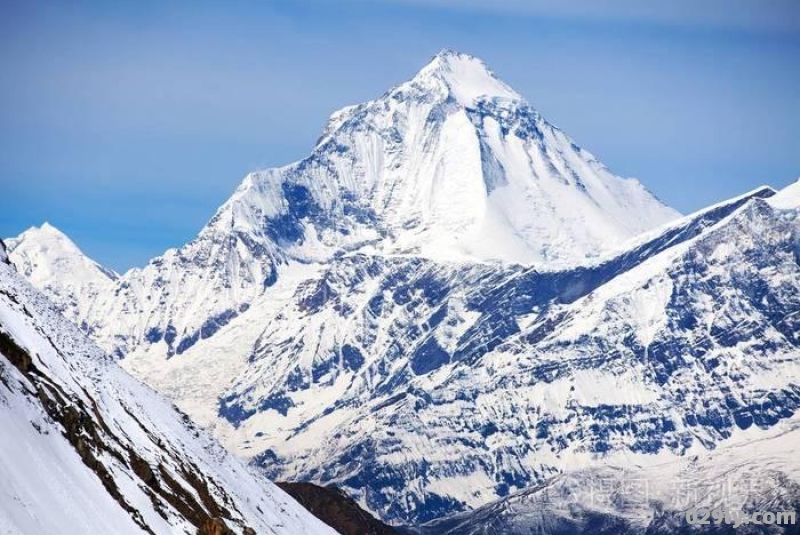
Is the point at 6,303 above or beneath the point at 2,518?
above

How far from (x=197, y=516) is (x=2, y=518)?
60.1m

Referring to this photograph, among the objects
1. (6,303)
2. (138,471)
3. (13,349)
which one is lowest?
(138,471)

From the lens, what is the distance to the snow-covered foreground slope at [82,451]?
10581 centimetres

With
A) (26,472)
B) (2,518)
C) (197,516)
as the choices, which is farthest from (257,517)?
(2,518)

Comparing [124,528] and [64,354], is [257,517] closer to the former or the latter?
[64,354]

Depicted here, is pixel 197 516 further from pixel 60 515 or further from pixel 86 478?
pixel 60 515

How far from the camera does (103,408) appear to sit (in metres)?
152

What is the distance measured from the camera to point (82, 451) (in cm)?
12312

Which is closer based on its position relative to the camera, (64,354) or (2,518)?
(2,518)

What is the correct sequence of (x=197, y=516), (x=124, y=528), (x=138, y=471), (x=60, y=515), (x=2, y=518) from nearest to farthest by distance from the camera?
(x=2, y=518) → (x=60, y=515) → (x=124, y=528) → (x=138, y=471) → (x=197, y=516)

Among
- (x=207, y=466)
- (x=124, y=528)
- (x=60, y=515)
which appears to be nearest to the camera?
(x=60, y=515)

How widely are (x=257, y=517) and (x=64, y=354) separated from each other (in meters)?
48.9

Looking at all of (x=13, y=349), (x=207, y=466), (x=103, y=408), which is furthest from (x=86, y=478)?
(x=207, y=466)

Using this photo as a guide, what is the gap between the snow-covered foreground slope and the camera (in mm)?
105812
